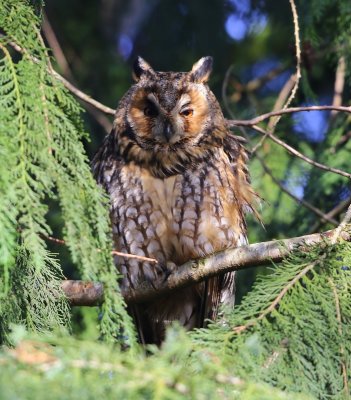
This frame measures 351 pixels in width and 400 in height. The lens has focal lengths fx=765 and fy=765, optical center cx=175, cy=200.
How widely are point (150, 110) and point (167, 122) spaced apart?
146 millimetres

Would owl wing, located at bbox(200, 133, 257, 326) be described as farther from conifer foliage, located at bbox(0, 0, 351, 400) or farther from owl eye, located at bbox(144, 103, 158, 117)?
conifer foliage, located at bbox(0, 0, 351, 400)

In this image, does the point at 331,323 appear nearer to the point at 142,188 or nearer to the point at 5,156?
the point at 5,156

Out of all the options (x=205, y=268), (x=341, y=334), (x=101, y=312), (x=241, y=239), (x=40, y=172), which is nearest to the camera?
(x=40, y=172)

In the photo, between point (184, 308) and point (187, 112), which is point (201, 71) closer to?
point (187, 112)

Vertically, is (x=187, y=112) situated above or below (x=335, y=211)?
above

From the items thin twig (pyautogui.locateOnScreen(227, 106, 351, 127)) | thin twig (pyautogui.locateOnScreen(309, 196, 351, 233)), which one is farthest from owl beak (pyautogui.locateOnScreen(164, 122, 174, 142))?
thin twig (pyautogui.locateOnScreen(309, 196, 351, 233))

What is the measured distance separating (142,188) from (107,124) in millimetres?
1750

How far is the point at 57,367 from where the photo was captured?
135 cm

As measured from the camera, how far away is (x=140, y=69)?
11.8ft

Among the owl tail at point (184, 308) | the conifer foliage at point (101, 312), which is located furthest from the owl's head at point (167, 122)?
the conifer foliage at point (101, 312)

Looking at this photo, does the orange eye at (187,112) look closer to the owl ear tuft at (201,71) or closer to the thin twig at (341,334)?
the owl ear tuft at (201,71)

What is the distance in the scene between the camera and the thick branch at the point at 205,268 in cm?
243

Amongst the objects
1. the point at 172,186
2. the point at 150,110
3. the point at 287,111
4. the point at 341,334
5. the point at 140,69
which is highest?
the point at 140,69

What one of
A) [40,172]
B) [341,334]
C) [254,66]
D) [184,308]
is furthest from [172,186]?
[254,66]
